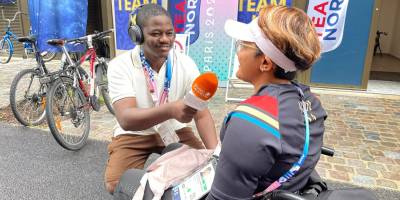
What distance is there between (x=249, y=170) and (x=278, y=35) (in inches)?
20.2

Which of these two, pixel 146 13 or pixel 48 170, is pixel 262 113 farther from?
pixel 48 170

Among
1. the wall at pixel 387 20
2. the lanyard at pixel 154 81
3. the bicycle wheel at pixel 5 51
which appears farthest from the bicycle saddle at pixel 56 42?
the wall at pixel 387 20

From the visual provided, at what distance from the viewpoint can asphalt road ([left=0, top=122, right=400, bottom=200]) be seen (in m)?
3.08

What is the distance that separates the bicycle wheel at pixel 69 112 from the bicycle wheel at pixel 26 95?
1.93ft

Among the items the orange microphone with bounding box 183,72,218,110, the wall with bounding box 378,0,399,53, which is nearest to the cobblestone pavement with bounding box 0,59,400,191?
the orange microphone with bounding box 183,72,218,110

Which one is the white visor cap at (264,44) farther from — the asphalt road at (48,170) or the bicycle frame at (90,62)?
the bicycle frame at (90,62)

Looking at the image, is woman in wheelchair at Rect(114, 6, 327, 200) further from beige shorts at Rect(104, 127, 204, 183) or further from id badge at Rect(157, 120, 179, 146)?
beige shorts at Rect(104, 127, 204, 183)

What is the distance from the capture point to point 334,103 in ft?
19.5

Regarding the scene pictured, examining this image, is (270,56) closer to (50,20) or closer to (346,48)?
(50,20)

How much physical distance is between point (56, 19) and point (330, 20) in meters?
4.78

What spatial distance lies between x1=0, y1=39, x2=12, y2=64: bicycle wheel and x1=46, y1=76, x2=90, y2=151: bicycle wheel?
6746 mm

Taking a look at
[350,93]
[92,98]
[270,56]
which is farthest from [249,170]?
[350,93]

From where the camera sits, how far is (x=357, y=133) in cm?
455

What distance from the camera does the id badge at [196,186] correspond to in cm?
144
